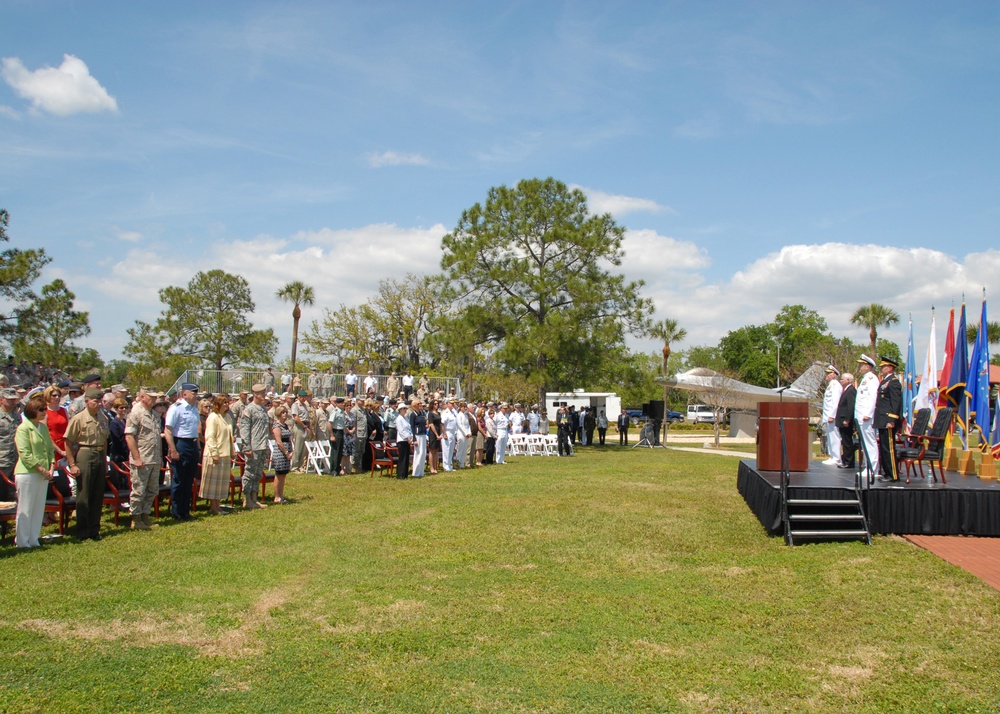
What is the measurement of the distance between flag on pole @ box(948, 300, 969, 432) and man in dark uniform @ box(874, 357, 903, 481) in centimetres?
509

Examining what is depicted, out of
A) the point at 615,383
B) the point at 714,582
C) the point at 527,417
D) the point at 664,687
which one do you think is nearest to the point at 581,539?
the point at 714,582

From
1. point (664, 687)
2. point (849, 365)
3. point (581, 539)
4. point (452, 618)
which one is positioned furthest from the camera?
point (849, 365)

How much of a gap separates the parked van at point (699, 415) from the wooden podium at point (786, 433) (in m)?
52.5

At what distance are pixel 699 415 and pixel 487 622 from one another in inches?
2507

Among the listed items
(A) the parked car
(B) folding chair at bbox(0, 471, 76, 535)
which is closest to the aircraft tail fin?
(A) the parked car

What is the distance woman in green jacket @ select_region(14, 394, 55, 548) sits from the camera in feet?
26.2

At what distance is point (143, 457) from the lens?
31.1ft

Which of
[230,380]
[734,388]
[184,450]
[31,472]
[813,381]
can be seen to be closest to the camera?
[31,472]

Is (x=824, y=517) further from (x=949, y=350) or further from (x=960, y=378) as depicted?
(x=949, y=350)

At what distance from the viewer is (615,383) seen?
104ft

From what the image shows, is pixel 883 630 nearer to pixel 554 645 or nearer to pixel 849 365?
pixel 554 645

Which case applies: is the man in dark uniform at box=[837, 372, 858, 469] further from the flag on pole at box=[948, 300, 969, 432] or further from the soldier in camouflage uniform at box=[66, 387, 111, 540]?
the soldier in camouflage uniform at box=[66, 387, 111, 540]

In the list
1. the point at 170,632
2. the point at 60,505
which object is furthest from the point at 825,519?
the point at 60,505

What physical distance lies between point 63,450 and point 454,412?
1019 centimetres
